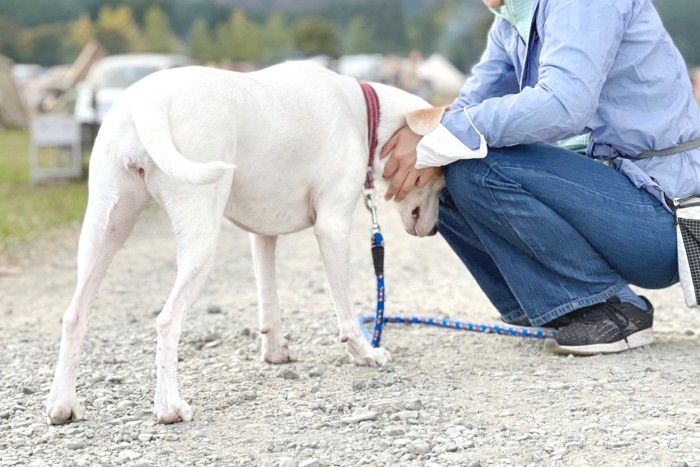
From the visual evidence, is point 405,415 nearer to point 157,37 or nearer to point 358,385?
point 358,385

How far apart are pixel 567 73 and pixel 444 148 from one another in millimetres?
495

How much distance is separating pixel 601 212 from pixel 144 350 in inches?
77.0

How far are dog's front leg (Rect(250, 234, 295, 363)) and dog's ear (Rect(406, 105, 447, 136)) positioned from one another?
0.71 m

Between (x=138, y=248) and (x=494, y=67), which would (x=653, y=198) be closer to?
(x=494, y=67)

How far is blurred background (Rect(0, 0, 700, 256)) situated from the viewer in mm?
12914

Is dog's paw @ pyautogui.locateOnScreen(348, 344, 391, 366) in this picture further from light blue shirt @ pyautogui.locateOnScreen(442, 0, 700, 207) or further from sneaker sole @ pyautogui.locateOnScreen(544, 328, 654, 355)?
light blue shirt @ pyautogui.locateOnScreen(442, 0, 700, 207)

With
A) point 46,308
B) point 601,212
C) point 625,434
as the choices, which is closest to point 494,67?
point 601,212

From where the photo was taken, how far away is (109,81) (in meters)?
16.4

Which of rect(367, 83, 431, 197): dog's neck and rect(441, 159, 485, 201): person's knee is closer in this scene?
rect(441, 159, 485, 201): person's knee

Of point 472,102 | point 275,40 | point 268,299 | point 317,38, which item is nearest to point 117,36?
point 317,38

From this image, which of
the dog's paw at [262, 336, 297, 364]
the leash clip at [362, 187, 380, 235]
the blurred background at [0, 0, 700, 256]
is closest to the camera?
the leash clip at [362, 187, 380, 235]

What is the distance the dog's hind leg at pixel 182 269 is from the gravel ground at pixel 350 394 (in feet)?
0.28

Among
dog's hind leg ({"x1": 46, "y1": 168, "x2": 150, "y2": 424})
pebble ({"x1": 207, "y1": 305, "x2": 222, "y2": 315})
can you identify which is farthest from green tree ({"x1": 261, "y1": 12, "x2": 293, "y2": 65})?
dog's hind leg ({"x1": 46, "y1": 168, "x2": 150, "y2": 424})

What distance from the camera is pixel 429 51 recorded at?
106 m
